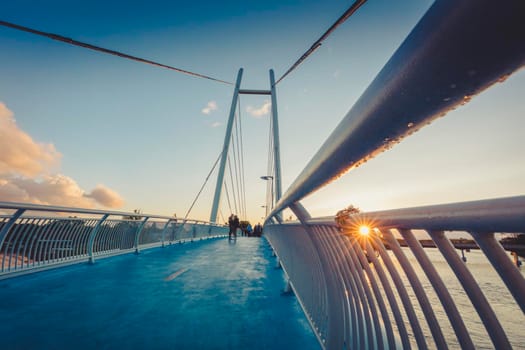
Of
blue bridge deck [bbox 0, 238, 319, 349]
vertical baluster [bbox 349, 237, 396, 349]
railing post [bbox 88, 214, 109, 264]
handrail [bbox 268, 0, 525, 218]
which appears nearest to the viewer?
handrail [bbox 268, 0, 525, 218]

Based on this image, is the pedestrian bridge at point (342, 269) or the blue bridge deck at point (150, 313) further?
the blue bridge deck at point (150, 313)

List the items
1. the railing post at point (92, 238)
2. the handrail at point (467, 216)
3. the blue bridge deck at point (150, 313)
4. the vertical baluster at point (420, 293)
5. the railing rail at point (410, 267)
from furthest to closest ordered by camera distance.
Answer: the railing post at point (92, 238)
the blue bridge deck at point (150, 313)
the vertical baluster at point (420, 293)
the railing rail at point (410, 267)
the handrail at point (467, 216)

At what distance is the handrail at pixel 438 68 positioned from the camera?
31cm

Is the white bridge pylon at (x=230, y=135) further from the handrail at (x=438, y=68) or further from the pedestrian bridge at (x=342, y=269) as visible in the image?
the handrail at (x=438, y=68)

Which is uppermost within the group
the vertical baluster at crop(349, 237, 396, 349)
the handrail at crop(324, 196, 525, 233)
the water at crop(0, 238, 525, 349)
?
the handrail at crop(324, 196, 525, 233)

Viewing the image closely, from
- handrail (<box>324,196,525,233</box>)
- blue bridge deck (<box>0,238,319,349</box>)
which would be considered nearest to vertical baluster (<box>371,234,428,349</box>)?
Result: handrail (<box>324,196,525,233</box>)

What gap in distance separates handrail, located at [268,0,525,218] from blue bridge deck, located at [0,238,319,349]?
267 centimetres

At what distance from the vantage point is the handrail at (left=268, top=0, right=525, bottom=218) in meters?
0.31

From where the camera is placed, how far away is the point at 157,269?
6398 mm

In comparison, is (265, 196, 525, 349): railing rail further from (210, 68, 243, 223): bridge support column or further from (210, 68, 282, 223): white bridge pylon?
(210, 68, 243, 223): bridge support column

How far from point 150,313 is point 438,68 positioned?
12.9ft

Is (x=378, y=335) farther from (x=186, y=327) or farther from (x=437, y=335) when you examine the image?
(x=186, y=327)

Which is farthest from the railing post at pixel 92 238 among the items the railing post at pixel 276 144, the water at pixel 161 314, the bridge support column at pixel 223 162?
the bridge support column at pixel 223 162

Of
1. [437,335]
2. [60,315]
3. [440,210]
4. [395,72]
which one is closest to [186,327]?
[60,315]
